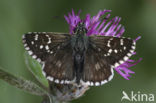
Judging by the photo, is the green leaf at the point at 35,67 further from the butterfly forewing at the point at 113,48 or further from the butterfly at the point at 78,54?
the butterfly forewing at the point at 113,48

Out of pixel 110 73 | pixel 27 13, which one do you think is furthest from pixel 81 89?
pixel 27 13

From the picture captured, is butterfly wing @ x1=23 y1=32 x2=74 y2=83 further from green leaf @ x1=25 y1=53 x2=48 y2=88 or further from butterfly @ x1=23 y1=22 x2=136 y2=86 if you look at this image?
green leaf @ x1=25 y1=53 x2=48 y2=88

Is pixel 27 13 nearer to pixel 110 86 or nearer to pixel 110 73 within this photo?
pixel 110 86

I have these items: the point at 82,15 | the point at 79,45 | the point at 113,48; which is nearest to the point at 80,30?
the point at 79,45

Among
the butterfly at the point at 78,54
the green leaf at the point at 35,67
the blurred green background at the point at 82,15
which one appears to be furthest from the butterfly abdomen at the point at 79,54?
the blurred green background at the point at 82,15

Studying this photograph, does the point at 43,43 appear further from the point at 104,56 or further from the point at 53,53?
the point at 104,56

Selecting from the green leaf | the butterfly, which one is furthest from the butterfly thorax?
the green leaf
